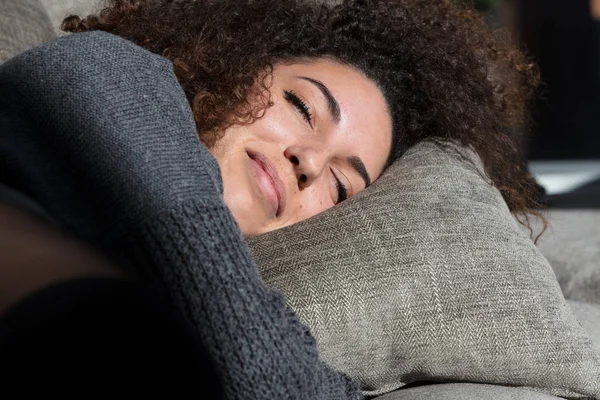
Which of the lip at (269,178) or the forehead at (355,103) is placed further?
the forehead at (355,103)

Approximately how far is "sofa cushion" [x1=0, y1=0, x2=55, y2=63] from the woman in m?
0.13

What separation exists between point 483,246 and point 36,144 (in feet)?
2.46

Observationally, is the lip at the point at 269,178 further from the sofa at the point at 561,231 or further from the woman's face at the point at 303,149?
the sofa at the point at 561,231

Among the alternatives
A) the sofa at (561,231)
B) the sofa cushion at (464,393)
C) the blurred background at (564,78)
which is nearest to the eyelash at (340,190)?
the sofa cushion at (464,393)

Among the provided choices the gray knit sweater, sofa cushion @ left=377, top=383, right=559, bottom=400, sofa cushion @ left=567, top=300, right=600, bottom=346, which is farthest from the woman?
sofa cushion @ left=567, top=300, right=600, bottom=346

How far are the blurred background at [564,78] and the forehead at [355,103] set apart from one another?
136 inches

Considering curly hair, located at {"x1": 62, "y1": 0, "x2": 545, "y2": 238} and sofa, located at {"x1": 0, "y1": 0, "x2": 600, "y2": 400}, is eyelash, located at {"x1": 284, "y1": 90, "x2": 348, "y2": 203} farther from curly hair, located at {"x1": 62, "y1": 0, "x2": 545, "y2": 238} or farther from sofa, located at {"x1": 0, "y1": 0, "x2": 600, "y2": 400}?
sofa, located at {"x1": 0, "y1": 0, "x2": 600, "y2": 400}

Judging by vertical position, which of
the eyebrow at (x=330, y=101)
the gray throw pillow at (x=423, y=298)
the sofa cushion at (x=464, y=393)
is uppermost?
the eyebrow at (x=330, y=101)

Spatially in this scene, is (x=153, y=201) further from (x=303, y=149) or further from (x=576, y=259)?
(x=576, y=259)

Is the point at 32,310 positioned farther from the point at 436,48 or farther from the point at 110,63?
the point at 436,48

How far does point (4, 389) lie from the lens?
63 centimetres

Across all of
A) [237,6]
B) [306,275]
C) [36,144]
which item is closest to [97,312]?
[36,144]

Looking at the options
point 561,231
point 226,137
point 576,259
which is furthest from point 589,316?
point 226,137

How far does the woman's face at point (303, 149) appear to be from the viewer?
1.59m
